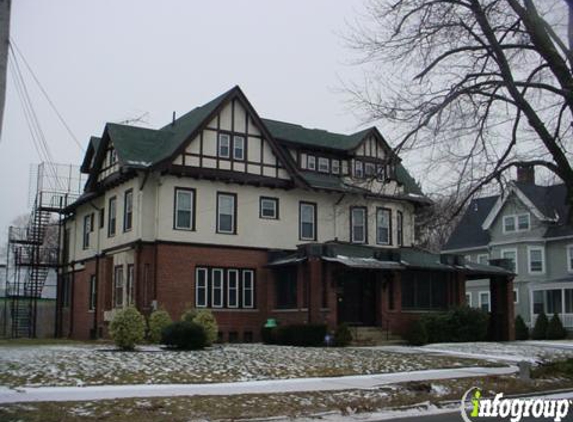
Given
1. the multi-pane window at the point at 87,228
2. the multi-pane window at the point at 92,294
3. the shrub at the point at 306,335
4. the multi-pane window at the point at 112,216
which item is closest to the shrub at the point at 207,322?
the shrub at the point at 306,335

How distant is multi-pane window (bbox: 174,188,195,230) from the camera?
32.2m

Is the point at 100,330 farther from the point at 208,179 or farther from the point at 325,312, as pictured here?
the point at 325,312

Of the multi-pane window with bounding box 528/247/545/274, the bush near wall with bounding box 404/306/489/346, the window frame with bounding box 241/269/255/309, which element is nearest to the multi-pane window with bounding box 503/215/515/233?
the multi-pane window with bounding box 528/247/545/274

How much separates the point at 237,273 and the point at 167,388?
17925 millimetres

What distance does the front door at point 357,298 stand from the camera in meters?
32.6

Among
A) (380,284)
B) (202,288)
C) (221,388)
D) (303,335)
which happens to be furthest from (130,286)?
(221,388)

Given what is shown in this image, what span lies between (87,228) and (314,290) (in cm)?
1549

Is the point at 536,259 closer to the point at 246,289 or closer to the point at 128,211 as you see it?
the point at 246,289

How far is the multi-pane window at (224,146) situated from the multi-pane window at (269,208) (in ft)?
9.25

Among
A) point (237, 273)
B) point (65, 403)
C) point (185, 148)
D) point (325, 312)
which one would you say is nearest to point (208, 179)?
point (185, 148)

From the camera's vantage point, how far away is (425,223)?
68.2 feet

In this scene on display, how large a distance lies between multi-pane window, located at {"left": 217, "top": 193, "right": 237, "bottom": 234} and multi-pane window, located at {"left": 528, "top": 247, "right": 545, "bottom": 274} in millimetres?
25450

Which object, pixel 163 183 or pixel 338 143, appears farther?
pixel 338 143

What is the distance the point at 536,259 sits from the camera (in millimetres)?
50125
